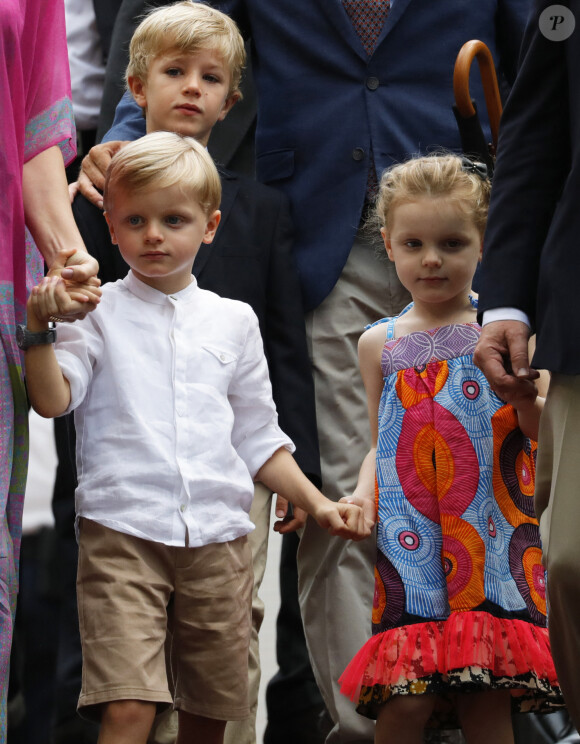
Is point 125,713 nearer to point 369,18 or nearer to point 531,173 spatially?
point 531,173

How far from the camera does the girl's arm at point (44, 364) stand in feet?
8.73

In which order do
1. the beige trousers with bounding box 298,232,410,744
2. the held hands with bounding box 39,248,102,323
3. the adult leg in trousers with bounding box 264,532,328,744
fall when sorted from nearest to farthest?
the held hands with bounding box 39,248,102,323
the beige trousers with bounding box 298,232,410,744
the adult leg in trousers with bounding box 264,532,328,744

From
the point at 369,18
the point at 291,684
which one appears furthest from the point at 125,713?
the point at 369,18

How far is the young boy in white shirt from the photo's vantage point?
9.05ft

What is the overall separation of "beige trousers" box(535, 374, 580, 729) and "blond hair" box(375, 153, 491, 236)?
0.89 meters

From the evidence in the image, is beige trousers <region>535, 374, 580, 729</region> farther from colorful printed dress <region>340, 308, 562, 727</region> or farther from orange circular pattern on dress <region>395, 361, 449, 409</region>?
orange circular pattern on dress <region>395, 361, 449, 409</region>

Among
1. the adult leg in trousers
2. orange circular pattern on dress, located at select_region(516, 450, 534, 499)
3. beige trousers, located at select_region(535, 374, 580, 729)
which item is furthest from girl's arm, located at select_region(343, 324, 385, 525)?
the adult leg in trousers

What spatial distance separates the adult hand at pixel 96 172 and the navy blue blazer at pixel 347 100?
545mm

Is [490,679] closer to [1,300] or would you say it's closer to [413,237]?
[413,237]

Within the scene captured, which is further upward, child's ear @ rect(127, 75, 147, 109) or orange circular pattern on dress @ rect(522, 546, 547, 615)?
child's ear @ rect(127, 75, 147, 109)

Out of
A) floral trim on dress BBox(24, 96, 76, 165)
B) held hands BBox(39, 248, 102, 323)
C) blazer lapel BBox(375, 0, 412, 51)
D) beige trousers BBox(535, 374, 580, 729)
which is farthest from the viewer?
blazer lapel BBox(375, 0, 412, 51)

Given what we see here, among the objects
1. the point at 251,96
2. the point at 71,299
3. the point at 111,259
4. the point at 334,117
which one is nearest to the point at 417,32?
the point at 334,117

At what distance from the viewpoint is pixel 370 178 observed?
13.0 feet

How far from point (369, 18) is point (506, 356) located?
5.13 ft
